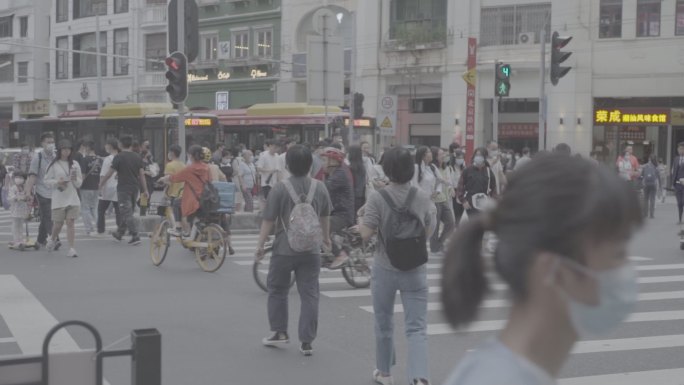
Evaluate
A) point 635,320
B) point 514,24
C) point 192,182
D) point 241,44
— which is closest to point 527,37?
point 514,24

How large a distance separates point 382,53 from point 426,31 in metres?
2.60

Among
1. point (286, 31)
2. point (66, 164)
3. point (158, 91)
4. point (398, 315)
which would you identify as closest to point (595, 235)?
point (398, 315)

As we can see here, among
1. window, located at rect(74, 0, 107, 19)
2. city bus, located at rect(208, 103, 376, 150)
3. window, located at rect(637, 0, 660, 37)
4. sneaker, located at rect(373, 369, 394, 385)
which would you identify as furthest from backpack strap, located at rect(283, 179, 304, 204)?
window, located at rect(74, 0, 107, 19)

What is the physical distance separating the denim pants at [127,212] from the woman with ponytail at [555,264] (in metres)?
15.0

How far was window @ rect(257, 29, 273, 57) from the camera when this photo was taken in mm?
46812

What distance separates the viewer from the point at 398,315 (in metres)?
10.0

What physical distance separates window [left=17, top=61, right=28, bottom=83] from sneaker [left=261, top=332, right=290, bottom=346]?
5663 centimetres

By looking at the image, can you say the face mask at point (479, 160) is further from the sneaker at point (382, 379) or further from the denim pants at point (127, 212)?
the sneaker at point (382, 379)

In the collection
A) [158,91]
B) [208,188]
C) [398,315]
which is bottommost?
[398,315]

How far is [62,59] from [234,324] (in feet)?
173

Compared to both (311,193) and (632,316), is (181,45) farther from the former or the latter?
(632,316)

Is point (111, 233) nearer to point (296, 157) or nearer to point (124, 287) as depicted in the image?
point (124, 287)

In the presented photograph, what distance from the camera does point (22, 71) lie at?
61219mm

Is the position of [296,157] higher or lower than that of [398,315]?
higher
